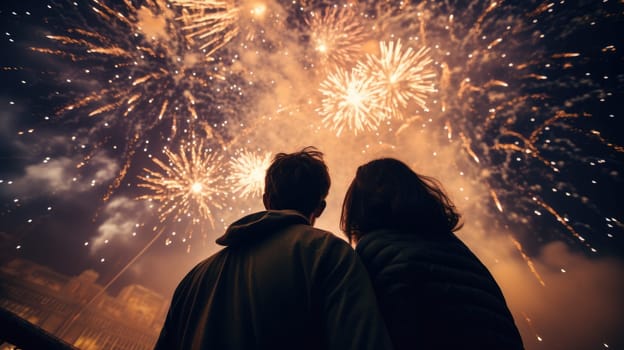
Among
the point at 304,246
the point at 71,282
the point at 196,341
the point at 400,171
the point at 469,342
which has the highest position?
the point at 71,282

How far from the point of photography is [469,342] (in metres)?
1.17

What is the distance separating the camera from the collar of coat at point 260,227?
158 cm

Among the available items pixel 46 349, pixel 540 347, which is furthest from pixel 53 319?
pixel 540 347

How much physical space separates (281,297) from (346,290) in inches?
14.0

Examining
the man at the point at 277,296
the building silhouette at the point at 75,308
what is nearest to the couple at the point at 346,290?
the man at the point at 277,296

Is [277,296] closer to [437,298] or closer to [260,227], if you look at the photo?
[260,227]

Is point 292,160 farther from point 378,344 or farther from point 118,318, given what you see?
point 118,318

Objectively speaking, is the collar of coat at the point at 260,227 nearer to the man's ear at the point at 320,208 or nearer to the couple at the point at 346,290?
the couple at the point at 346,290

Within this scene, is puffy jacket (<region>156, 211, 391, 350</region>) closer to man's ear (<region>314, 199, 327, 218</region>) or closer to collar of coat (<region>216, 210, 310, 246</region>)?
collar of coat (<region>216, 210, 310, 246</region>)

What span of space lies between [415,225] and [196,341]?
57.9 inches

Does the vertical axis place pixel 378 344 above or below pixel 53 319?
below

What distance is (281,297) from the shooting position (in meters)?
1.27

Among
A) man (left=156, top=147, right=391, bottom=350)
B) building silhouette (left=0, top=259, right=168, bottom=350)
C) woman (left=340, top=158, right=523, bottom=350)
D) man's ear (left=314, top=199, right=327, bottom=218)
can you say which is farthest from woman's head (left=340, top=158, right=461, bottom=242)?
building silhouette (left=0, top=259, right=168, bottom=350)

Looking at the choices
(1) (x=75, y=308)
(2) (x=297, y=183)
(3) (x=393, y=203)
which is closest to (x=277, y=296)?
(2) (x=297, y=183)
